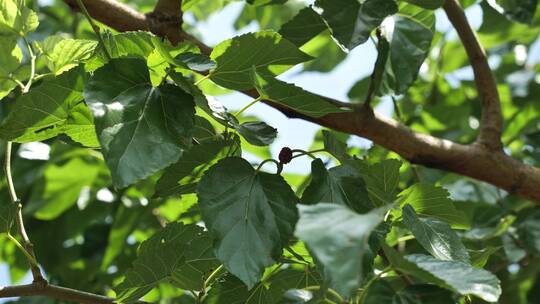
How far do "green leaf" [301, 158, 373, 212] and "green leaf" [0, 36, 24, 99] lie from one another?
0.24 m

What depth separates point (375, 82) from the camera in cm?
77

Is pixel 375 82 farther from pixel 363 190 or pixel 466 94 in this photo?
pixel 466 94

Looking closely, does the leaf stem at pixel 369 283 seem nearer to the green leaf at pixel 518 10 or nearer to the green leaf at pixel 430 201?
the green leaf at pixel 430 201

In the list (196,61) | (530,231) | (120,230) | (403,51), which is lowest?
(120,230)

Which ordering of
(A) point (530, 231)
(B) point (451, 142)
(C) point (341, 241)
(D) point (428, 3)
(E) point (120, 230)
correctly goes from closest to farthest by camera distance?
(C) point (341, 241) < (D) point (428, 3) < (B) point (451, 142) < (A) point (530, 231) < (E) point (120, 230)

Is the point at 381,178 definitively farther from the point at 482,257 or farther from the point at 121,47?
the point at 121,47

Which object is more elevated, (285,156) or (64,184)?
(285,156)

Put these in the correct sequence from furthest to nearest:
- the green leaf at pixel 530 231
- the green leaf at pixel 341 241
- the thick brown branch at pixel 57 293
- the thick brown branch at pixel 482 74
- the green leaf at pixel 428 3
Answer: the green leaf at pixel 530 231
the thick brown branch at pixel 482 74
the green leaf at pixel 428 3
the thick brown branch at pixel 57 293
the green leaf at pixel 341 241

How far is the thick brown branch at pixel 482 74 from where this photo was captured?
0.92 metres

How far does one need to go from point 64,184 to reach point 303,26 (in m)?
0.57

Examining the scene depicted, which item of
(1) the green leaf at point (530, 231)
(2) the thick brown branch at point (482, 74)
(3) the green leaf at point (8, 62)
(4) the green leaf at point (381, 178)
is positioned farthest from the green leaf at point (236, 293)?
(1) the green leaf at point (530, 231)

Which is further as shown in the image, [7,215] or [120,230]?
[120,230]

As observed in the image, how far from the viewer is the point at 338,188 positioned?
1.94ft

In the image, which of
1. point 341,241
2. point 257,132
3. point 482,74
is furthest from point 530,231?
point 341,241
